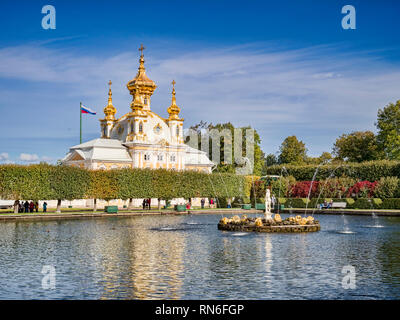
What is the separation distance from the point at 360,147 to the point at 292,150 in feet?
72.5

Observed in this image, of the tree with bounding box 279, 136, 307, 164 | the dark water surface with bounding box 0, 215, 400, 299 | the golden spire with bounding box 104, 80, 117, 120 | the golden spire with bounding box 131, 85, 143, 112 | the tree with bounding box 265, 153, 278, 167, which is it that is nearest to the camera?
the dark water surface with bounding box 0, 215, 400, 299

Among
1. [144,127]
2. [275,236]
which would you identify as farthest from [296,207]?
[275,236]

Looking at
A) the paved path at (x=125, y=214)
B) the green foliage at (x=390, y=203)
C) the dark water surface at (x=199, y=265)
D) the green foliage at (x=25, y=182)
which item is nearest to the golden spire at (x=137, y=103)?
the paved path at (x=125, y=214)

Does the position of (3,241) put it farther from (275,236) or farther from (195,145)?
(195,145)

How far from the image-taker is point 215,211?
192 ft

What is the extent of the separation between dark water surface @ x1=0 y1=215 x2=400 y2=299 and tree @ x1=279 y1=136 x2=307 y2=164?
269 ft

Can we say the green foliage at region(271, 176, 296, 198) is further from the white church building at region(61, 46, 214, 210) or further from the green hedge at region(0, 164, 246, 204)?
the white church building at region(61, 46, 214, 210)

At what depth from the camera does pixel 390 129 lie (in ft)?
281

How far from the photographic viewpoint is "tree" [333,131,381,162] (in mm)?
90231

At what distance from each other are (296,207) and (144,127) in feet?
102

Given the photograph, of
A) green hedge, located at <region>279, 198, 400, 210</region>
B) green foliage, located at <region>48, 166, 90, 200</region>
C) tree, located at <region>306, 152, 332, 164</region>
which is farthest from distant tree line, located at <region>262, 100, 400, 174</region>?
green foliage, located at <region>48, 166, 90, 200</region>

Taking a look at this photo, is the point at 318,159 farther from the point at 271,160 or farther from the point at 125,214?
the point at 125,214

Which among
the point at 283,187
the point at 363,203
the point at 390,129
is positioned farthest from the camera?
the point at 390,129

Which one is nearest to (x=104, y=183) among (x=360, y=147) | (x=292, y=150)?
(x=360, y=147)
